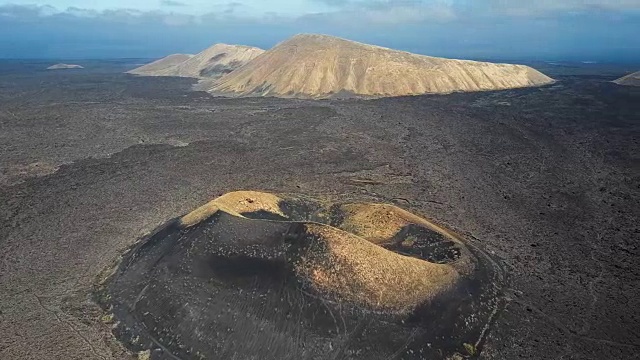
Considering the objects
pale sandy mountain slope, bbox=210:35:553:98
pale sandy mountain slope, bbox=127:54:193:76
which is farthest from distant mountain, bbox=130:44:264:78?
pale sandy mountain slope, bbox=210:35:553:98

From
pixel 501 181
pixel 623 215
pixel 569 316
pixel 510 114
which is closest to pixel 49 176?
pixel 501 181

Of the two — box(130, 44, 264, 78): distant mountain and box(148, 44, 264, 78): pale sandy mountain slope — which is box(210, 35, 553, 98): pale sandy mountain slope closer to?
box(148, 44, 264, 78): pale sandy mountain slope

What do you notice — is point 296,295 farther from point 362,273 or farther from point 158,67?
point 158,67

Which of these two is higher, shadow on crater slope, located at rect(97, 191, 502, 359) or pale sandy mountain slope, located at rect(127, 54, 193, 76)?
pale sandy mountain slope, located at rect(127, 54, 193, 76)

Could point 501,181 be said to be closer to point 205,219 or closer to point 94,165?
point 205,219

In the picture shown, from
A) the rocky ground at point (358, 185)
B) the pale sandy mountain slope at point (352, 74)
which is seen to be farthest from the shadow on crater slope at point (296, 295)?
the pale sandy mountain slope at point (352, 74)

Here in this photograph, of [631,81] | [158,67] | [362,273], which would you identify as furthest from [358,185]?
[158,67]
